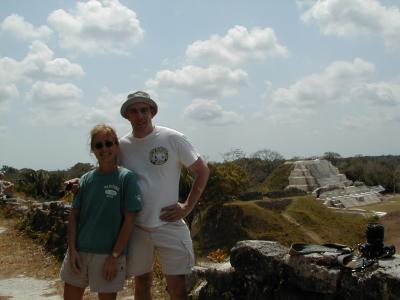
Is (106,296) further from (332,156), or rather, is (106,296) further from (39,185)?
(332,156)

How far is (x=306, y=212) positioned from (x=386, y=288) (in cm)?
2939

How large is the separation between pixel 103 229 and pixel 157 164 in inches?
21.8

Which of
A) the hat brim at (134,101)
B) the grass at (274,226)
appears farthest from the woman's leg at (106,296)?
the grass at (274,226)

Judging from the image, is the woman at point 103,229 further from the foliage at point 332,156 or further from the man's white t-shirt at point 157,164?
the foliage at point 332,156

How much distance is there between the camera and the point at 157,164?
3404 millimetres

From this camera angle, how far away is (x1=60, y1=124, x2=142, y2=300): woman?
3.28m

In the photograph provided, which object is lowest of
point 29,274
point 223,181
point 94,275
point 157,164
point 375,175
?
point 29,274

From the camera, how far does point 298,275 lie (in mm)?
3566

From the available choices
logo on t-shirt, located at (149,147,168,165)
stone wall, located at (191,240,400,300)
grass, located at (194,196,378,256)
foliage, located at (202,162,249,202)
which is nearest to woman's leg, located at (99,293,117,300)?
logo on t-shirt, located at (149,147,168,165)

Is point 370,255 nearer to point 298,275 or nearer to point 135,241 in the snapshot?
point 298,275

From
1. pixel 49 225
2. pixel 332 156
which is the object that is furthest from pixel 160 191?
pixel 332 156

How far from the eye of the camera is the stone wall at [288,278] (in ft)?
10.4

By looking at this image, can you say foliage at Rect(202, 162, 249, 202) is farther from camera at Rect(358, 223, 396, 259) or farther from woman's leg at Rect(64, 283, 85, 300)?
woman's leg at Rect(64, 283, 85, 300)

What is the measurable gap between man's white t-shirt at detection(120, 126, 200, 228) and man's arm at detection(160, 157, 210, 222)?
0.12ft
